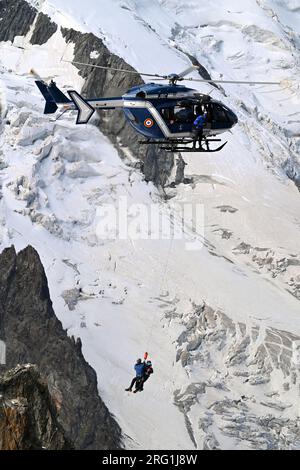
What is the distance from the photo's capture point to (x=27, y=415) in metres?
50.1

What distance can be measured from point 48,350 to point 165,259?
15885 mm

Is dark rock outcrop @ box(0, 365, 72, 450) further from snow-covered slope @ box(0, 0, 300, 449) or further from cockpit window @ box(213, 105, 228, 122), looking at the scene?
snow-covered slope @ box(0, 0, 300, 449)

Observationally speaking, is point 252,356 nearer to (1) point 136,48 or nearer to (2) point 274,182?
(2) point 274,182

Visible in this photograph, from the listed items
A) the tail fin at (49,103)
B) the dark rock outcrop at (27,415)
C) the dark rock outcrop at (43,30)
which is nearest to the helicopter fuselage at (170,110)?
the tail fin at (49,103)

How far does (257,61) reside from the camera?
155 m

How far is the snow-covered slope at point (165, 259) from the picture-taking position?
105 m

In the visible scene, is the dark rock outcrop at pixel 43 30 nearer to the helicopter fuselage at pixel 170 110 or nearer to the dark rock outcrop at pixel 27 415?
the helicopter fuselage at pixel 170 110

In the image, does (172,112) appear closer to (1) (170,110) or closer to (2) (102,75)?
(1) (170,110)

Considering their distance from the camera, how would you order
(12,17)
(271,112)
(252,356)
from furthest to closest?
(271,112) → (12,17) → (252,356)

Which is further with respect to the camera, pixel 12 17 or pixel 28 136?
pixel 12 17

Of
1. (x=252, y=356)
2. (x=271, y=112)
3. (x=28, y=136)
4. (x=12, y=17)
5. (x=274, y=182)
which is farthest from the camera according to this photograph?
(x=271, y=112)

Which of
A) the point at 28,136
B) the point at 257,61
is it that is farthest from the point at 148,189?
the point at 257,61

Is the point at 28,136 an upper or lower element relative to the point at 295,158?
upper
